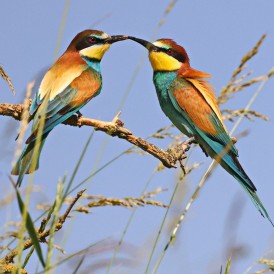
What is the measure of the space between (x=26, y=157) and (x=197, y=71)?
1.57 m

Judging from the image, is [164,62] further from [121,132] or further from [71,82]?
[121,132]

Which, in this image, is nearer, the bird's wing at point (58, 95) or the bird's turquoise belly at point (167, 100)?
the bird's wing at point (58, 95)

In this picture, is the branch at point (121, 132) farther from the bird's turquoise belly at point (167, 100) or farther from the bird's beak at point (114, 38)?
the bird's turquoise belly at point (167, 100)

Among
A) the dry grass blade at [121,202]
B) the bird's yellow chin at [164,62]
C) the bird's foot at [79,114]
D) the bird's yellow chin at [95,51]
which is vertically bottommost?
the dry grass blade at [121,202]

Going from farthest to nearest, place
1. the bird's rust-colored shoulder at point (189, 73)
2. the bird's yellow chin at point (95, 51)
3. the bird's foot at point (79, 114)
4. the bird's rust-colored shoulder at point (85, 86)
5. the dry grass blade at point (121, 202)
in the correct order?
the bird's rust-colored shoulder at point (189, 73) < the bird's yellow chin at point (95, 51) < the bird's rust-colored shoulder at point (85, 86) < the bird's foot at point (79, 114) < the dry grass blade at point (121, 202)

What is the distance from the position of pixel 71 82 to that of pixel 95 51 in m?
0.35

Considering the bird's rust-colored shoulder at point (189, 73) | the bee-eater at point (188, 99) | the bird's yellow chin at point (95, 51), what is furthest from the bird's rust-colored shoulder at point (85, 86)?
the bird's rust-colored shoulder at point (189, 73)

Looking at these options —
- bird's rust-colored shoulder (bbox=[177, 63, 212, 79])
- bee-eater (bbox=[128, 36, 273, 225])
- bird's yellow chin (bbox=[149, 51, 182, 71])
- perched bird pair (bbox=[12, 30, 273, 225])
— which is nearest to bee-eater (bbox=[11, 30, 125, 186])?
perched bird pair (bbox=[12, 30, 273, 225])

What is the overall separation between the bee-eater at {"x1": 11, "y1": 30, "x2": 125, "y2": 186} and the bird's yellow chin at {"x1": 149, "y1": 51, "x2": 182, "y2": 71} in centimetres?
38

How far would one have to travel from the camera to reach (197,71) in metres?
3.31

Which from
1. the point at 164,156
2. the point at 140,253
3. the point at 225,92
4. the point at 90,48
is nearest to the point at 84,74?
the point at 90,48

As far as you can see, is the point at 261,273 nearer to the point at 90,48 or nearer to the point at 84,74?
the point at 84,74

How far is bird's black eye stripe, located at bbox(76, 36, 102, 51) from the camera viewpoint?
2.99 metres

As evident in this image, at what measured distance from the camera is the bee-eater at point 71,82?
88.0 inches
